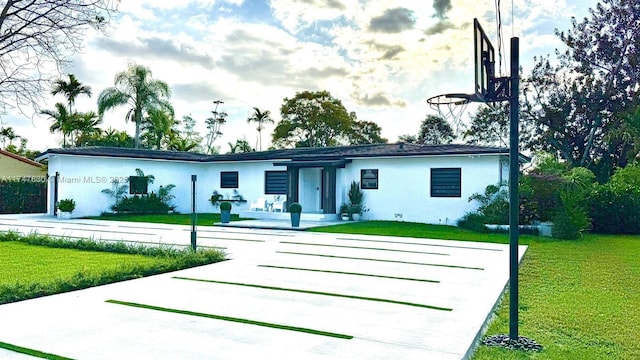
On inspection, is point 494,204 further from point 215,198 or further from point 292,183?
point 215,198

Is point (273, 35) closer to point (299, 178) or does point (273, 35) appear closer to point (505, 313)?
point (299, 178)

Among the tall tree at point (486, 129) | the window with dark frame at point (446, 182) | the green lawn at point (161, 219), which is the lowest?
the green lawn at point (161, 219)

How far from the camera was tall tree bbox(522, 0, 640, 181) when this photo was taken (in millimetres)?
28719

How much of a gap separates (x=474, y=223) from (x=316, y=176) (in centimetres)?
851

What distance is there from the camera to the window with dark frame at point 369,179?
20.9m

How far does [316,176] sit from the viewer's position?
23141 millimetres

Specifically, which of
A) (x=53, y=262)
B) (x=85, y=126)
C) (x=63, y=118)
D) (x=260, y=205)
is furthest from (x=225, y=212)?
(x=63, y=118)

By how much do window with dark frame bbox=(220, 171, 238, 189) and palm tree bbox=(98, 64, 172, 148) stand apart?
32.3 feet

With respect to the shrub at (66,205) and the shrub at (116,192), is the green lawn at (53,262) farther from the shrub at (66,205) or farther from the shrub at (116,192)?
the shrub at (116,192)

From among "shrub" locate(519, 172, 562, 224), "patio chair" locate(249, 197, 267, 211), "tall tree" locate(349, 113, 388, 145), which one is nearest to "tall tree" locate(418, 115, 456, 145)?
"tall tree" locate(349, 113, 388, 145)

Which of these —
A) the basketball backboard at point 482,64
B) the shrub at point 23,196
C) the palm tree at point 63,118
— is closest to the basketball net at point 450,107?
the basketball backboard at point 482,64

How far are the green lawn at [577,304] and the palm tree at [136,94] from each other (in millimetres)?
26519

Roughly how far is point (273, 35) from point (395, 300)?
16057 millimetres

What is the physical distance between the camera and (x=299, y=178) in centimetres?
2239
